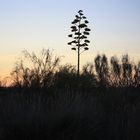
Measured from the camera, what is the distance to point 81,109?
40.5 feet

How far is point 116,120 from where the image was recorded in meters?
12.7

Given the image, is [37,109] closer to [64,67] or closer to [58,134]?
[58,134]

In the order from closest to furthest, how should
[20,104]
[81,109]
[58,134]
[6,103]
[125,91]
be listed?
[58,134] < [81,109] < [20,104] < [6,103] < [125,91]

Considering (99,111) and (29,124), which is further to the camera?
(99,111)

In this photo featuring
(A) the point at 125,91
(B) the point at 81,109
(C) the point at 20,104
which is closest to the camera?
(B) the point at 81,109

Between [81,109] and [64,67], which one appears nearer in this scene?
[81,109]

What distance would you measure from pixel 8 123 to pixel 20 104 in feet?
4.22

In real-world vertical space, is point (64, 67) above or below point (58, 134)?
above

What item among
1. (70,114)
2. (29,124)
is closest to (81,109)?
(70,114)

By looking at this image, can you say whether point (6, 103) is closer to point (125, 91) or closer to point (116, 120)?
point (116, 120)

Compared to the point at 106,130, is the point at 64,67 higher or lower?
higher

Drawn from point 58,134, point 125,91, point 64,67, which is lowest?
point 58,134

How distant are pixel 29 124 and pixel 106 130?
193 centimetres

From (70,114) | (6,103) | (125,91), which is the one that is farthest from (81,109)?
(125,91)
